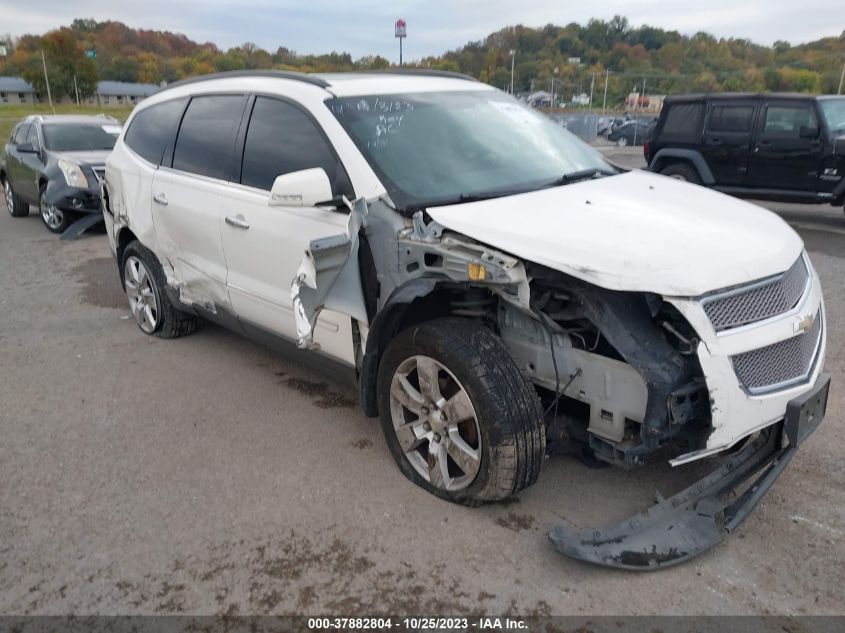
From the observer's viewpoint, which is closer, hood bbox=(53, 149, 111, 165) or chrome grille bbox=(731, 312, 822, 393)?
chrome grille bbox=(731, 312, 822, 393)

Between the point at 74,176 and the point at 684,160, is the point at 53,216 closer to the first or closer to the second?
the point at 74,176

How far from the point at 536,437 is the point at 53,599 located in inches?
80.1

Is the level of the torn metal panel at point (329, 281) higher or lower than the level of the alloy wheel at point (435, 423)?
higher

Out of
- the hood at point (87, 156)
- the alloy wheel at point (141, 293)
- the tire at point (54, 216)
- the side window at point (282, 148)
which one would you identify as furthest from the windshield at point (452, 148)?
the tire at point (54, 216)

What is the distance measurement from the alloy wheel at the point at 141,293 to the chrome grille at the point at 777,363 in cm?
432

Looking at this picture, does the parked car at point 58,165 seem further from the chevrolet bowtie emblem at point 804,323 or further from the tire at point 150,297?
the chevrolet bowtie emblem at point 804,323

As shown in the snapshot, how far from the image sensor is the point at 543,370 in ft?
10.1

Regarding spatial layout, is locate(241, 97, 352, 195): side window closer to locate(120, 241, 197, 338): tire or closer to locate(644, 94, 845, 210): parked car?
locate(120, 241, 197, 338): tire

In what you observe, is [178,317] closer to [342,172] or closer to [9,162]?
[342,172]

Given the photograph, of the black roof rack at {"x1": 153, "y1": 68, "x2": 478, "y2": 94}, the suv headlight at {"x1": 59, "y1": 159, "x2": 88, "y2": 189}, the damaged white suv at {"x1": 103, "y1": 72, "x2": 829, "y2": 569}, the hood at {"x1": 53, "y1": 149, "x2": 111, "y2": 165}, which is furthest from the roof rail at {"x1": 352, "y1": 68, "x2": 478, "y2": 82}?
the hood at {"x1": 53, "y1": 149, "x2": 111, "y2": 165}

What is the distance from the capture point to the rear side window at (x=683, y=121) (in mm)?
11227

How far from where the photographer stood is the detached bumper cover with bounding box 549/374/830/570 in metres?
2.73

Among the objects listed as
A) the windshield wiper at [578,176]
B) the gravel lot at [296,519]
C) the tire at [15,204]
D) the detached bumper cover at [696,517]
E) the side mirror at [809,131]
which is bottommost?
the tire at [15,204]

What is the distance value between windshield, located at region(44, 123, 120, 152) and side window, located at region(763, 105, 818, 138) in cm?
1048
